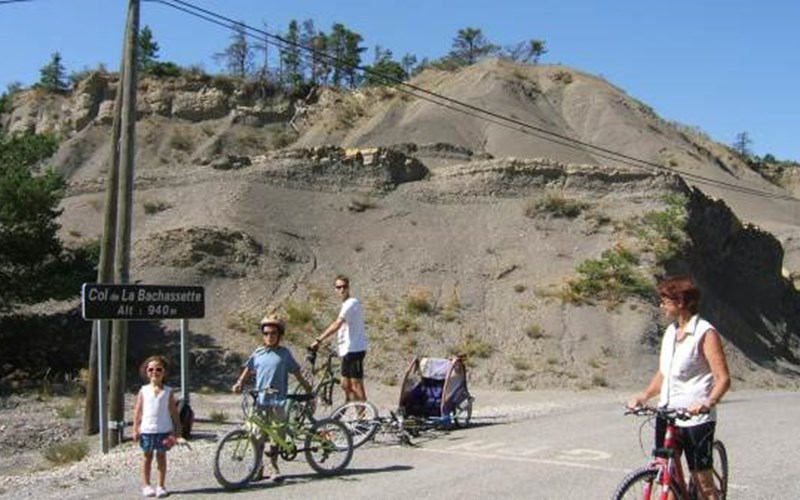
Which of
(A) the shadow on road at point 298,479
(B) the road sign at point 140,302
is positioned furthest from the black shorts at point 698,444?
(B) the road sign at point 140,302

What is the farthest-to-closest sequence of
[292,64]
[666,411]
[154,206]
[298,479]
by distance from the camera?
1. [292,64]
2. [154,206]
3. [298,479]
4. [666,411]

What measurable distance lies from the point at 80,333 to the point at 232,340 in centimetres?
430

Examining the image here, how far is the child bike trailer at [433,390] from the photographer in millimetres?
13188

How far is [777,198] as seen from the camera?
7894cm

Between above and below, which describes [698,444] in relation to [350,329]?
below

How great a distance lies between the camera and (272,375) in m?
9.86

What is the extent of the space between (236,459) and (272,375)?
94 cm

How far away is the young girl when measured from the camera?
361 inches

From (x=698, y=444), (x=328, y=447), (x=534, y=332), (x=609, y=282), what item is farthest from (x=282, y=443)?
(x=609, y=282)

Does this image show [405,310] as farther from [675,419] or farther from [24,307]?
[675,419]

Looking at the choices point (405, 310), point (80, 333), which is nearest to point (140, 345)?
point (80, 333)

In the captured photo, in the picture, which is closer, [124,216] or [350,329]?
[350,329]

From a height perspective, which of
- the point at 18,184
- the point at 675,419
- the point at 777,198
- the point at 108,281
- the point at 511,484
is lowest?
the point at 511,484

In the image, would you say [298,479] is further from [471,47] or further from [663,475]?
[471,47]
